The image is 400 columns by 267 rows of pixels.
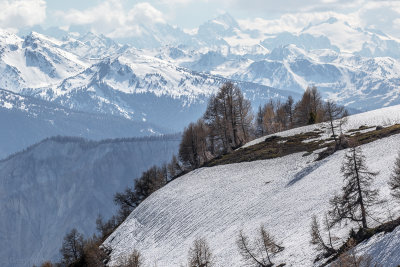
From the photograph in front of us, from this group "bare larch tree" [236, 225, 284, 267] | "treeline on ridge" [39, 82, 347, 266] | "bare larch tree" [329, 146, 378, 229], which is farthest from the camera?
"treeline on ridge" [39, 82, 347, 266]

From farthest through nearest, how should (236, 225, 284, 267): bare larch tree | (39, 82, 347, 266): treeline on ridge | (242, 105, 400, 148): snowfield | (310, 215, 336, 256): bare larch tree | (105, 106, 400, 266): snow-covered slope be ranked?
(39, 82, 347, 266): treeline on ridge
(242, 105, 400, 148): snowfield
(105, 106, 400, 266): snow-covered slope
(236, 225, 284, 267): bare larch tree
(310, 215, 336, 256): bare larch tree

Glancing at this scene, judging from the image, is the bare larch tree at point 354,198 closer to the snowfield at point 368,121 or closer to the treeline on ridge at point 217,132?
the snowfield at point 368,121

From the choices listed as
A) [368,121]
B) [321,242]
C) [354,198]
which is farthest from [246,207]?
[368,121]

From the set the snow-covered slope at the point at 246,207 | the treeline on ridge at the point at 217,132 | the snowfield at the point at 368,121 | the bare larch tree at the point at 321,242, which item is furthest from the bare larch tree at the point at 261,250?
the treeline on ridge at the point at 217,132

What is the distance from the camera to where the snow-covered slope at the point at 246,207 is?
42.6 metres

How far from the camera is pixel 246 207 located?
5462cm

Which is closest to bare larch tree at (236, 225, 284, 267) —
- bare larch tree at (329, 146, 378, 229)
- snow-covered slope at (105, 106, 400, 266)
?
snow-covered slope at (105, 106, 400, 266)

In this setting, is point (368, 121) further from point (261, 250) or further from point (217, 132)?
point (261, 250)

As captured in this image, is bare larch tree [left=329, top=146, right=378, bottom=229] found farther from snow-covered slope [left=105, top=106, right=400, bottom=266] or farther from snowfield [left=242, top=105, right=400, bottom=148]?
snowfield [left=242, top=105, right=400, bottom=148]

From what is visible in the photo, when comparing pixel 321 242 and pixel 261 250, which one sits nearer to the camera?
pixel 321 242

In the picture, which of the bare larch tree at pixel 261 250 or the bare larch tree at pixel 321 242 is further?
the bare larch tree at pixel 261 250

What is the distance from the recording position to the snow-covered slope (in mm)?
42625

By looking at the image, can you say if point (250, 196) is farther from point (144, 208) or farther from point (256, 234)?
point (144, 208)

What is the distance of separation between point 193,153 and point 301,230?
59.7 meters
